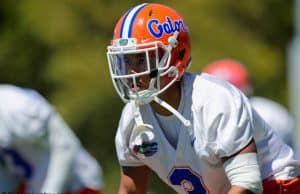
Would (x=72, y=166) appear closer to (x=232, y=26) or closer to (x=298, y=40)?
(x=298, y=40)

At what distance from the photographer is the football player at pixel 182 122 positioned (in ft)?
17.1

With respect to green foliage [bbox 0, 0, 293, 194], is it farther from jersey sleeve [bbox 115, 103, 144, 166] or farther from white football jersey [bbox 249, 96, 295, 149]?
jersey sleeve [bbox 115, 103, 144, 166]

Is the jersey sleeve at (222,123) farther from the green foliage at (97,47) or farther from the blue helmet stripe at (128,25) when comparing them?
the green foliage at (97,47)

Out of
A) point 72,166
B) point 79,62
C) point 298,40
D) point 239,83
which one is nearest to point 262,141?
point 72,166

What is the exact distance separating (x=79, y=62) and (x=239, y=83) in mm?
6514

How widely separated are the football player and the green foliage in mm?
9612

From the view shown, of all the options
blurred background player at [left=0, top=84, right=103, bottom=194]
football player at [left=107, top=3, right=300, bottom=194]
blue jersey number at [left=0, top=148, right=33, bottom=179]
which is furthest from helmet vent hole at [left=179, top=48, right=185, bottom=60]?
blue jersey number at [left=0, top=148, right=33, bottom=179]

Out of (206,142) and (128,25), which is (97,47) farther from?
(206,142)

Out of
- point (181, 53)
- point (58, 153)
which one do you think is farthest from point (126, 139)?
point (58, 153)

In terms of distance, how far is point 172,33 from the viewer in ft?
17.8

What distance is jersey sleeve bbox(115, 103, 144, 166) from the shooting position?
5547 mm

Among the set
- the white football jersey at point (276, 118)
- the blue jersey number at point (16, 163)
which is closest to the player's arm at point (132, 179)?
the blue jersey number at point (16, 163)

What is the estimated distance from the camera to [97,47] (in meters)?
16.5

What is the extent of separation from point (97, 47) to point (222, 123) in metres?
11.4
